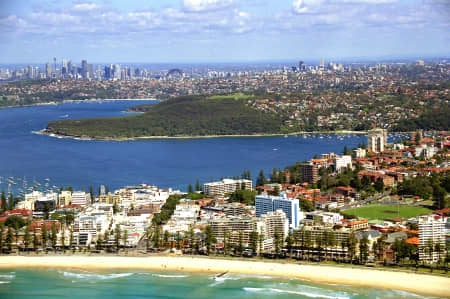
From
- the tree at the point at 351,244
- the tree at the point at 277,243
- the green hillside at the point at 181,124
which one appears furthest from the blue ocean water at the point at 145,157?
the tree at the point at 351,244

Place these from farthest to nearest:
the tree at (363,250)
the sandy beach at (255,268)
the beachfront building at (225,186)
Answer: the beachfront building at (225,186) < the tree at (363,250) < the sandy beach at (255,268)

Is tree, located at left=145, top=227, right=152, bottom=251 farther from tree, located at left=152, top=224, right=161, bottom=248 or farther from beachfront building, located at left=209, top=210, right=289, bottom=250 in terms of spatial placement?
beachfront building, located at left=209, top=210, right=289, bottom=250

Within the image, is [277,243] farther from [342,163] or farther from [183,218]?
[342,163]

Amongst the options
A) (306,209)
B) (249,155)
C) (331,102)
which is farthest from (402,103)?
(306,209)

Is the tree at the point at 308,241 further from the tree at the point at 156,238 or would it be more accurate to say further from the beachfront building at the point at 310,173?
the beachfront building at the point at 310,173

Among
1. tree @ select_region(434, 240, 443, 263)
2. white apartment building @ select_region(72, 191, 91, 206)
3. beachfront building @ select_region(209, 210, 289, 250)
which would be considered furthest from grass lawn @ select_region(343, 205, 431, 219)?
white apartment building @ select_region(72, 191, 91, 206)

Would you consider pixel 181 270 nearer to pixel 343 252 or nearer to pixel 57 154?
pixel 343 252
